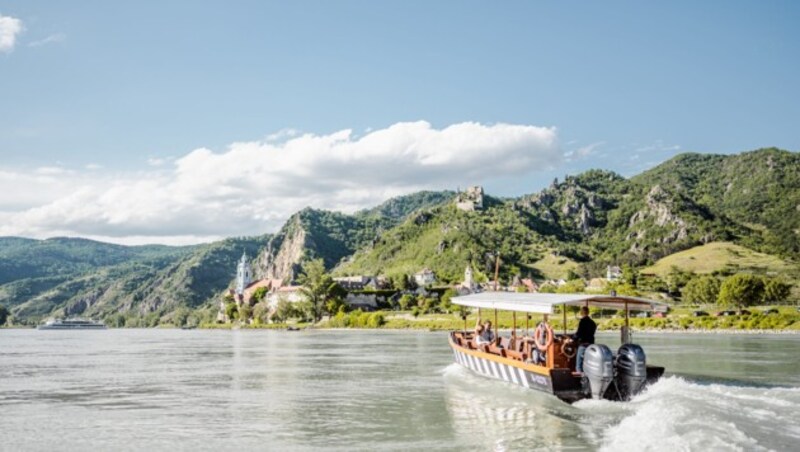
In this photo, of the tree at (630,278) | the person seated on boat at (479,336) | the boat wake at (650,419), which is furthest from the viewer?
the tree at (630,278)

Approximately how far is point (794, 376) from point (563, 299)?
16.2 meters

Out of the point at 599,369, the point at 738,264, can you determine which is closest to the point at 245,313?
the point at 738,264

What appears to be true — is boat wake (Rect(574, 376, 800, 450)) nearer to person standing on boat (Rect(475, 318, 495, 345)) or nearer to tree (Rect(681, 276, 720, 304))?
person standing on boat (Rect(475, 318, 495, 345))

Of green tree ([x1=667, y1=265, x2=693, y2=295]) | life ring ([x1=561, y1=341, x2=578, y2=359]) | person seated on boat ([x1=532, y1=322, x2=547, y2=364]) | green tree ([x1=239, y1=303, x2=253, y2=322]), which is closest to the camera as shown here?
life ring ([x1=561, y1=341, x2=578, y2=359])

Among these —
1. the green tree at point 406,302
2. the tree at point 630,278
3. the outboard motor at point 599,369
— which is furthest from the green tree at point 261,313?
the outboard motor at point 599,369

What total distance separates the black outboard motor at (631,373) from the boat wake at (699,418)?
38cm

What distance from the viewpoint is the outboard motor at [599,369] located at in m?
24.0

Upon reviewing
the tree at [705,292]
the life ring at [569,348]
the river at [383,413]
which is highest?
the tree at [705,292]

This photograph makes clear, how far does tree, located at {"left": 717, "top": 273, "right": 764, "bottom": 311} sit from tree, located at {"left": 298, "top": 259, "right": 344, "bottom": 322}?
86.3 meters

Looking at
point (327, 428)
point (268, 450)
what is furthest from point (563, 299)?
point (268, 450)

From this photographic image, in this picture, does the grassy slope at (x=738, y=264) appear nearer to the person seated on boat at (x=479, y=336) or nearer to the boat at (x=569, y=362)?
the person seated on boat at (x=479, y=336)

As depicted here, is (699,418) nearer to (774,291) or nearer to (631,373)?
(631,373)

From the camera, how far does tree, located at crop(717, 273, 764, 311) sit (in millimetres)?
109625

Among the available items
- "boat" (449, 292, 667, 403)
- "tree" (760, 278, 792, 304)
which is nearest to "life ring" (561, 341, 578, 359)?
"boat" (449, 292, 667, 403)
